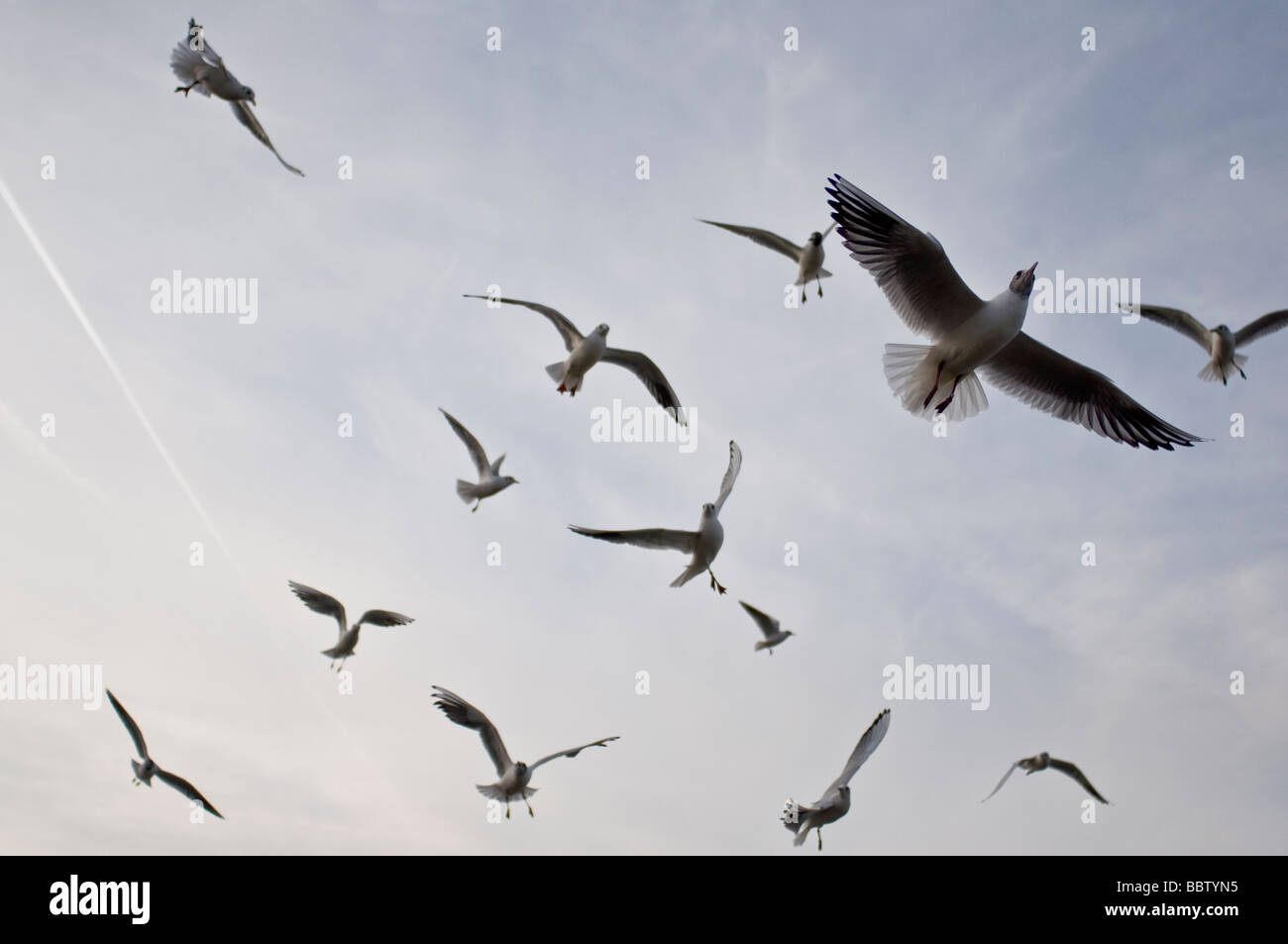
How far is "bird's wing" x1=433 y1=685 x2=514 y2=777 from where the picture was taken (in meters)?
9.62

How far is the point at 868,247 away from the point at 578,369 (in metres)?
3.87

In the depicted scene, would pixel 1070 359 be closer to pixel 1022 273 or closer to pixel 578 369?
pixel 1022 273

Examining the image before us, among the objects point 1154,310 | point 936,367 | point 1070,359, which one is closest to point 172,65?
point 936,367

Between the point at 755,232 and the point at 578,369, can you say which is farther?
the point at 755,232

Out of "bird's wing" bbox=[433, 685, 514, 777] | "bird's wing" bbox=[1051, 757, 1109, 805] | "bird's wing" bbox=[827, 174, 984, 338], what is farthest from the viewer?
"bird's wing" bbox=[1051, 757, 1109, 805]

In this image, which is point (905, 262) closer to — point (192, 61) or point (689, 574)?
point (689, 574)

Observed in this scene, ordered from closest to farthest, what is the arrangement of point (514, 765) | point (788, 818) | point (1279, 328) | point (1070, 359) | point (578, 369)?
point (1070, 359)
point (788, 818)
point (514, 765)
point (578, 369)
point (1279, 328)

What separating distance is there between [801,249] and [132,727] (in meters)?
8.28

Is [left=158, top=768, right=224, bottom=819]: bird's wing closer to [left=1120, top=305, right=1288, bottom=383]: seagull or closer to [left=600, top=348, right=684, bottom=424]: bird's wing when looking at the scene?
[left=600, top=348, right=684, bottom=424]: bird's wing

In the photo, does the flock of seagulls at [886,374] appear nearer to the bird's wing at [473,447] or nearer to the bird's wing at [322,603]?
the bird's wing at [322,603]

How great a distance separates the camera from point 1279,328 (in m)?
12.3

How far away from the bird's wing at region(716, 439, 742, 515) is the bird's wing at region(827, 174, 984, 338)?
6.69ft

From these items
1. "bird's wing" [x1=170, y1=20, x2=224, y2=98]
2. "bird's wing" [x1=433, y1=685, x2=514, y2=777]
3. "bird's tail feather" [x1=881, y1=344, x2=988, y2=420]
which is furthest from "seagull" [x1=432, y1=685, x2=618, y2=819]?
"bird's wing" [x1=170, y1=20, x2=224, y2=98]

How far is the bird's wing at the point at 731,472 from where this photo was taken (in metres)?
8.81
